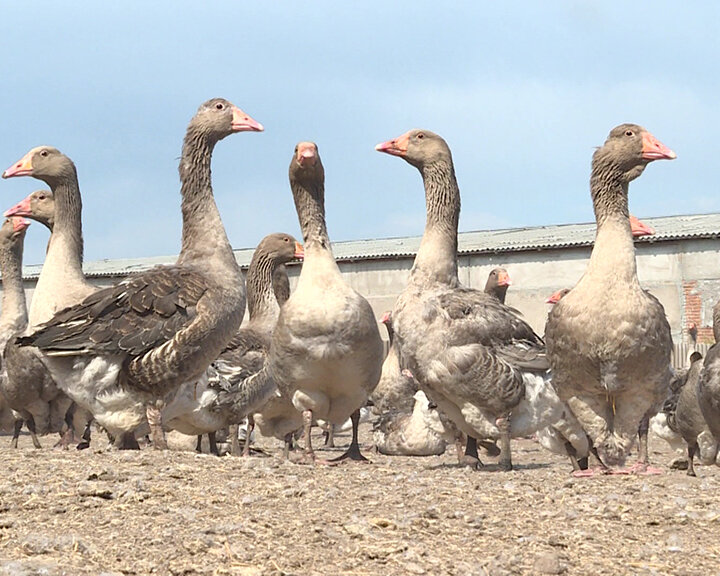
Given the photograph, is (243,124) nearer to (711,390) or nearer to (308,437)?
(308,437)

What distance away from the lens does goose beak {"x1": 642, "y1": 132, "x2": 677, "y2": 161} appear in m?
10.0

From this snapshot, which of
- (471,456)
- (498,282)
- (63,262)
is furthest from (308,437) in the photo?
(498,282)

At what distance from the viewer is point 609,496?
22.5ft

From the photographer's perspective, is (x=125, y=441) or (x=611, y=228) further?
(x=125, y=441)

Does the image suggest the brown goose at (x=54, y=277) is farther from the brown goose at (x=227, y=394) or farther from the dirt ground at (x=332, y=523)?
the dirt ground at (x=332, y=523)

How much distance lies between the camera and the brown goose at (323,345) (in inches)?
390

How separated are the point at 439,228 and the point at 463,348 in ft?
6.06

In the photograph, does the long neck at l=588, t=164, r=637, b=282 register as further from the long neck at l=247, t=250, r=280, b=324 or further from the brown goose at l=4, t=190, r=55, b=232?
the brown goose at l=4, t=190, r=55, b=232

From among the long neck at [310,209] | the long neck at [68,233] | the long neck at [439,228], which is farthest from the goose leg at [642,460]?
the long neck at [68,233]

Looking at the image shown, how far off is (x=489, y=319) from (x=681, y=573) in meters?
5.02

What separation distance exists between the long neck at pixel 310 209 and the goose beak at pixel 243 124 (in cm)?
78

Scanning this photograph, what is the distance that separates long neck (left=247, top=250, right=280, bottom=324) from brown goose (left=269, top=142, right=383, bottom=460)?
3622 mm

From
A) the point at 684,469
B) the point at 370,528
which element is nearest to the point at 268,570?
the point at 370,528

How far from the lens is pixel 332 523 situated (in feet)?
19.0
